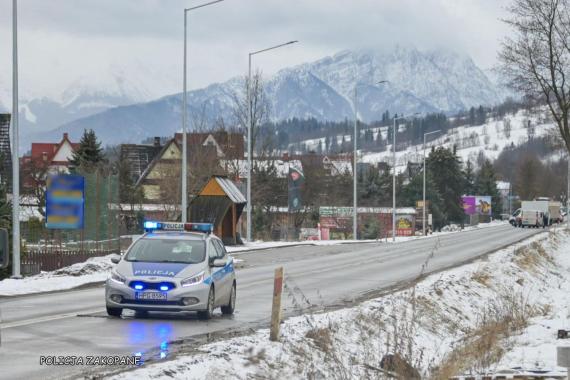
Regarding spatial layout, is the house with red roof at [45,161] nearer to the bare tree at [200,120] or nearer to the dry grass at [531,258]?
the bare tree at [200,120]

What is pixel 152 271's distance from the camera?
655 inches

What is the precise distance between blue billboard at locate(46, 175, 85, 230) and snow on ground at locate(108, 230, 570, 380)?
1148 centimetres

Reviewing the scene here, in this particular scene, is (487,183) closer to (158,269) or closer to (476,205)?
(476,205)

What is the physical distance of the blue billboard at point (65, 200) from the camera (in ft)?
104

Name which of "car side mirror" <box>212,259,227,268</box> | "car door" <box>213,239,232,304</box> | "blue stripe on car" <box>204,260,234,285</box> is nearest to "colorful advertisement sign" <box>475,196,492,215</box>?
"car door" <box>213,239,232,304</box>

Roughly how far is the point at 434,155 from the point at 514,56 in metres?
77.3

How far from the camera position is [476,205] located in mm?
135500

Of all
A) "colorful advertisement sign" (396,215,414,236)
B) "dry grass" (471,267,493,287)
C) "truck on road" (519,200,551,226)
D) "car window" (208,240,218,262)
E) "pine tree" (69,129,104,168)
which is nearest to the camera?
"car window" (208,240,218,262)

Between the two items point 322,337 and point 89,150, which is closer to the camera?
point 322,337

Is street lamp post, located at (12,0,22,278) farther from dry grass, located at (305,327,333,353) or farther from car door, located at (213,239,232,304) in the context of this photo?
dry grass, located at (305,327,333,353)

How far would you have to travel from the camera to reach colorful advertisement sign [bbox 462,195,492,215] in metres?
131

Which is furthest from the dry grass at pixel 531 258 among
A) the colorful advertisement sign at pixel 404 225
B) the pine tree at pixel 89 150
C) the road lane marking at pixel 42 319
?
the colorful advertisement sign at pixel 404 225

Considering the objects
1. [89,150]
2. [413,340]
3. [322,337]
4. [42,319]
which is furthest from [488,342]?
[89,150]

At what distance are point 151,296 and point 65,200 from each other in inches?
647
